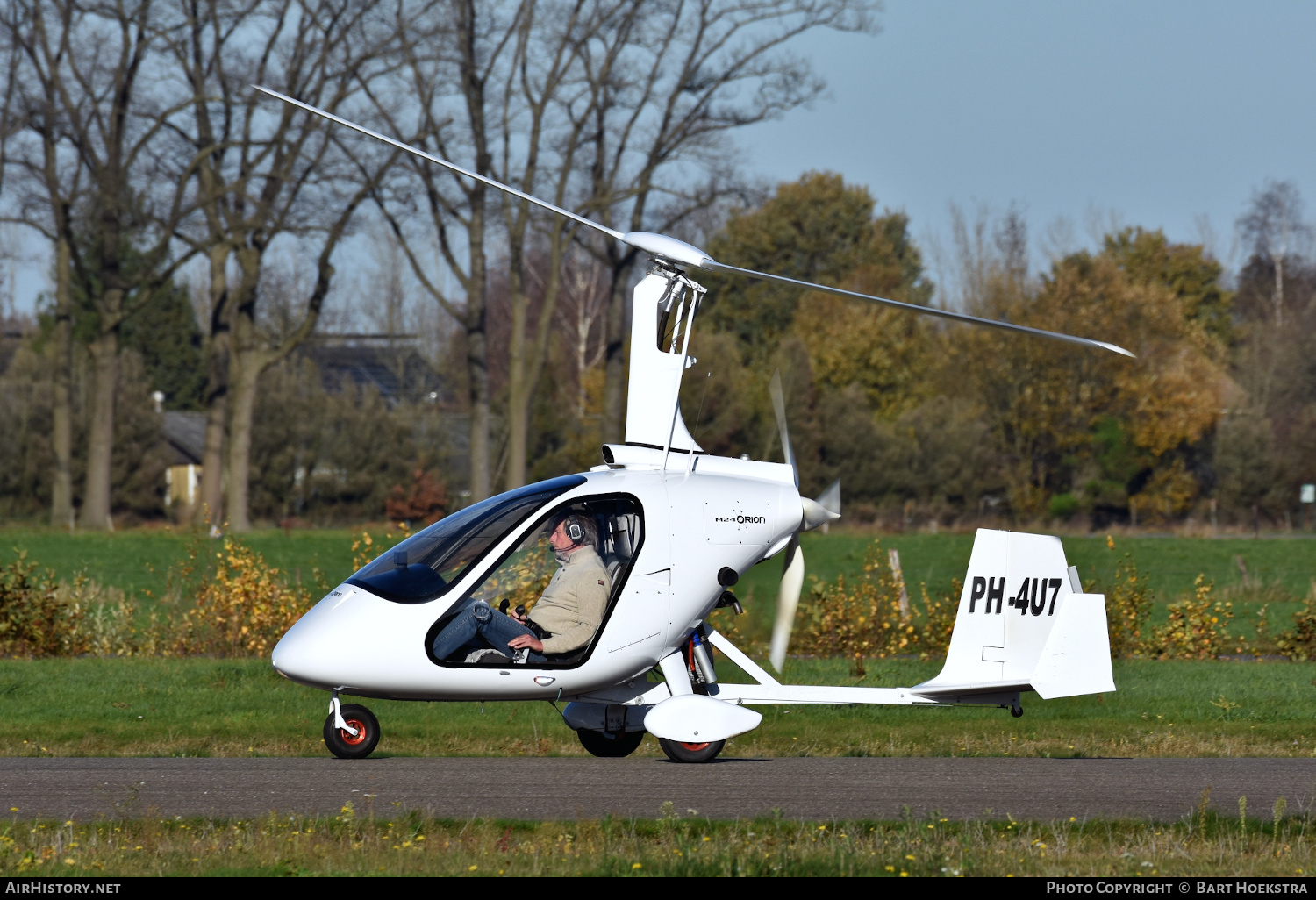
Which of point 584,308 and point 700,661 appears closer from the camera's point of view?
point 700,661

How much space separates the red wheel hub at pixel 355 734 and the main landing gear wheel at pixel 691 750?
5cm

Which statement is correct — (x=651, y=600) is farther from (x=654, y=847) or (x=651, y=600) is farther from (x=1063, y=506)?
(x=1063, y=506)

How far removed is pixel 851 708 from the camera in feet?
45.2

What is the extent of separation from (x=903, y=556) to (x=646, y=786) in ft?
99.4

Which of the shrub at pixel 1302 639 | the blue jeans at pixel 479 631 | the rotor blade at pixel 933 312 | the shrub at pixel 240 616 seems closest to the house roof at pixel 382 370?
the shrub at pixel 240 616

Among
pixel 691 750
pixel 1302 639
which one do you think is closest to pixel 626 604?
pixel 691 750

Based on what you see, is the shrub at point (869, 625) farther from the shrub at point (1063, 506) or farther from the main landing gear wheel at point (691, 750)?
the shrub at point (1063, 506)

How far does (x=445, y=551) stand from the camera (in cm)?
991

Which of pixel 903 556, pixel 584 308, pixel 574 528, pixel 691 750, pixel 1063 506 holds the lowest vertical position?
pixel 691 750

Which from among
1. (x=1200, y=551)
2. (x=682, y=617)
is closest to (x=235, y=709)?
(x=682, y=617)

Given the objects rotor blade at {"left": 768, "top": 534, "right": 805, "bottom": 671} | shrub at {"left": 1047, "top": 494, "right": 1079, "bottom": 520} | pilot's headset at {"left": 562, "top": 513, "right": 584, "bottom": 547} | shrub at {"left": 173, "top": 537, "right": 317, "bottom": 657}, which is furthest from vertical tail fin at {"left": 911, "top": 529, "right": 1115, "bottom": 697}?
shrub at {"left": 1047, "top": 494, "right": 1079, "bottom": 520}

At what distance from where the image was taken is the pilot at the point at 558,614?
980 cm

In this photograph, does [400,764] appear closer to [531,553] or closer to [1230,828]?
[531,553]

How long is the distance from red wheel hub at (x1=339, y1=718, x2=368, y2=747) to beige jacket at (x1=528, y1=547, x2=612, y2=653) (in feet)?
3.77
